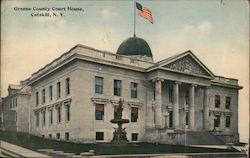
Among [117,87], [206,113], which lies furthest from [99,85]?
[206,113]

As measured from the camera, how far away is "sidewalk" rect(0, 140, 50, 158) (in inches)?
570

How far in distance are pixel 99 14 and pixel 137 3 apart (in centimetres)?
168

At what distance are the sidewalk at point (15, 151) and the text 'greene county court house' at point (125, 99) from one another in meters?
1.04

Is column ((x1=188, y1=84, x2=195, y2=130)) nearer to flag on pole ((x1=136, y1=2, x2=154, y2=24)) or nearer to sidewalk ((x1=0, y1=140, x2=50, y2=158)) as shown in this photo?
flag on pole ((x1=136, y1=2, x2=154, y2=24))

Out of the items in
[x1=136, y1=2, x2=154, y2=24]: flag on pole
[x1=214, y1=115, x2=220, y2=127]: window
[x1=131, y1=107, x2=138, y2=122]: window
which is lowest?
[x1=214, y1=115, x2=220, y2=127]: window

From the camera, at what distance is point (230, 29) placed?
56.0 ft

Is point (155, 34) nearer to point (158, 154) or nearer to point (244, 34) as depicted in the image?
point (244, 34)

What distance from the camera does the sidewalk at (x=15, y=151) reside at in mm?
14484

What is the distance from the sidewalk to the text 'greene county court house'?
3.40 ft

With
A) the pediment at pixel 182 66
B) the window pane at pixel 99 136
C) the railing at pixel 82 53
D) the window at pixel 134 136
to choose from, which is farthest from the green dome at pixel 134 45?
the window at pixel 134 136

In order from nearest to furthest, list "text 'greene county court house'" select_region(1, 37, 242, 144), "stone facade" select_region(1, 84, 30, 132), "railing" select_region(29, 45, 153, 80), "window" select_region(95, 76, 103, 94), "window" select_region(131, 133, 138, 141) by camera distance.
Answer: "stone facade" select_region(1, 84, 30, 132)
"railing" select_region(29, 45, 153, 80)
"text 'greene county court house'" select_region(1, 37, 242, 144)
"window" select_region(95, 76, 103, 94)
"window" select_region(131, 133, 138, 141)

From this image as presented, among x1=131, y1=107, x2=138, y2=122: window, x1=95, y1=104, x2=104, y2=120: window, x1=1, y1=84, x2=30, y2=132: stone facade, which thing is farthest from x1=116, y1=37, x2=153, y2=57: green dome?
x1=1, y1=84, x2=30, y2=132: stone facade

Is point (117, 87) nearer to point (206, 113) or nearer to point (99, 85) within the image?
point (99, 85)

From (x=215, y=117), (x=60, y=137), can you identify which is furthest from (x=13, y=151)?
(x=215, y=117)
